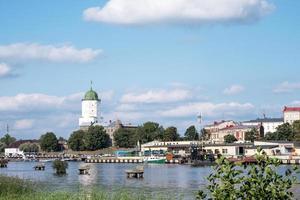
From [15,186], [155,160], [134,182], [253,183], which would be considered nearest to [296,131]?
[155,160]

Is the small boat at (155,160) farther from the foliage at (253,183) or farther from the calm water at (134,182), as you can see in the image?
the foliage at (253,183)

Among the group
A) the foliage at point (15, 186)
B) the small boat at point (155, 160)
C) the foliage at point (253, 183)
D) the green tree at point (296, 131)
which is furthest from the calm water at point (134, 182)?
the green tree at point (296, 131)

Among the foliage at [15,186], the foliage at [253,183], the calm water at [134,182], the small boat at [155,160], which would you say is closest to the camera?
the foliage at [253,183]

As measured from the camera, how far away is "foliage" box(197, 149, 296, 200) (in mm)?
11305

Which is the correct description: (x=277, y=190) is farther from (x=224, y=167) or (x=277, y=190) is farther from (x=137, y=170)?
(x=137, y=170)

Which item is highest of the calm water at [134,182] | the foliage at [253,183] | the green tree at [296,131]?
the green tree at [296,131]

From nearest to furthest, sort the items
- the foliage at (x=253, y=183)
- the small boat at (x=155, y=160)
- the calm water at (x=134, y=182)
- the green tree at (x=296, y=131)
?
the foliage at (x=253, y=183), the calm water at (x=134, y=182), the small boat at (x=155, y=160), the green tree at (x=296, y=131)

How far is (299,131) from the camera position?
593 ft

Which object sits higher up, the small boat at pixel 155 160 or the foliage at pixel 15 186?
the small boat at pixel 155 160

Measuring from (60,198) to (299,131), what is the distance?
164038 millimetres

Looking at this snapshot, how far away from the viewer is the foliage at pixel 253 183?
37.1 feet

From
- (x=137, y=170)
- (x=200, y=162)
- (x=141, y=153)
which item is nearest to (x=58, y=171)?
(x=137, y=170)

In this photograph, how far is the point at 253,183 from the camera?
1148 centimetres

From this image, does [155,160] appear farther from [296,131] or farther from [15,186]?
[15,186]
